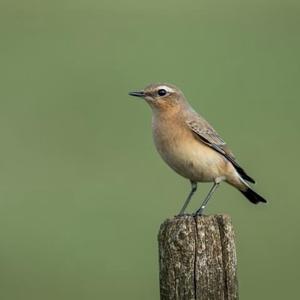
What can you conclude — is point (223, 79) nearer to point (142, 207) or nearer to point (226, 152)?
point (142, 207)

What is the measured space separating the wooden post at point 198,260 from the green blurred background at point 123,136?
6350mm

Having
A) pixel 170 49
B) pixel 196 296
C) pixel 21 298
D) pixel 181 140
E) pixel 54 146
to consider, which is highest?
pixel 170 49

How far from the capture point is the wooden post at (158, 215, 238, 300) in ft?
20.0

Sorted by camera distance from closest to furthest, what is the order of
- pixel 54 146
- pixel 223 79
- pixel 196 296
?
pixel 196 296 < pixel 54 146 < pixel 223 79

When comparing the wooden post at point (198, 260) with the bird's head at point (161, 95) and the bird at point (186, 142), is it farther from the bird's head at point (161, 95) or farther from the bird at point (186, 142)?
the bird's head at point (161, 95)

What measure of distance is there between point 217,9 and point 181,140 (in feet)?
71.8

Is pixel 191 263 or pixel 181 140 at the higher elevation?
pixel 181 140

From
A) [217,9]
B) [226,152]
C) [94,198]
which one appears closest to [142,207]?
[94,198]

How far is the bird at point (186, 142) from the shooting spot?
30.6 feet

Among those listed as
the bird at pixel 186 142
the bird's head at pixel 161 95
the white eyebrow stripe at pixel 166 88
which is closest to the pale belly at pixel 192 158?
the bird at pixel 186 142

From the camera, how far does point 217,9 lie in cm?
3077

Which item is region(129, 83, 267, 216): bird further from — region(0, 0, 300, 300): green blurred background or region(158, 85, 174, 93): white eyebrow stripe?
region(0, 0, 300, 300): green blurred background

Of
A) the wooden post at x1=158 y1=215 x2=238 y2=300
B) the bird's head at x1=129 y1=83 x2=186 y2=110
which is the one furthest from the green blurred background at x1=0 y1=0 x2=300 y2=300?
the wooden post at x1=158 y1=215 x2=238 y2=300

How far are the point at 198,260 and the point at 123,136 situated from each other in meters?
13.9
